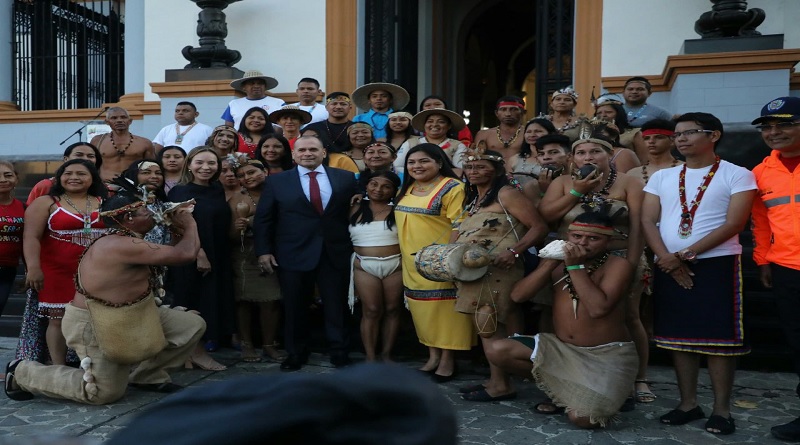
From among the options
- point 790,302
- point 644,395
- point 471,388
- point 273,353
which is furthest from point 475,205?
point 273,353

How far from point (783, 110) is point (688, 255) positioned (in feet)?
3.13

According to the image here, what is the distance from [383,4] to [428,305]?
6.61m

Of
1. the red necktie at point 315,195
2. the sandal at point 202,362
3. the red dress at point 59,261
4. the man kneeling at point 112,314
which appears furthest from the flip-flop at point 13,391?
the red necktie at point 315,195

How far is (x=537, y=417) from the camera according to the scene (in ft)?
16.0

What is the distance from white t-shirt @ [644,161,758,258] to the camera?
4.59 m

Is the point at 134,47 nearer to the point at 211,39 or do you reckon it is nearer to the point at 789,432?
the point at 211,39

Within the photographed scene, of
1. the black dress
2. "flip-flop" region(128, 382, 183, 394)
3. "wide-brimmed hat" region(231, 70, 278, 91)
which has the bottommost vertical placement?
"flip-flop" region(128, 382, 183, 394)

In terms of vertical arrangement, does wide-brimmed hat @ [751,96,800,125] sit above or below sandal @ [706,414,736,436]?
above

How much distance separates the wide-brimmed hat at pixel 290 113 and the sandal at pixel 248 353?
2.54m

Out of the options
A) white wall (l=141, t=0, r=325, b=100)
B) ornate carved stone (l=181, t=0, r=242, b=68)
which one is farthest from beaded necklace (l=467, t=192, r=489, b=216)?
ornate carved stone (l=181, t=0, r=242, b=68)

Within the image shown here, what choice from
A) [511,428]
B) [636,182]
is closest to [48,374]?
[511,428]

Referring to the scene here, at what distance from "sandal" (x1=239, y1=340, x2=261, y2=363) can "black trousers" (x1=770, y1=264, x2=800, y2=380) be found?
3860 millimetres

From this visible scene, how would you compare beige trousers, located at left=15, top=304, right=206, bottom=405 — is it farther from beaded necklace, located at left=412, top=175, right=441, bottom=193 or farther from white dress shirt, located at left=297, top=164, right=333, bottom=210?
beaded necklace, located at left=412, top=175, right=441, bottom=193

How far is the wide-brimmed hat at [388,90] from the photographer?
795cm
